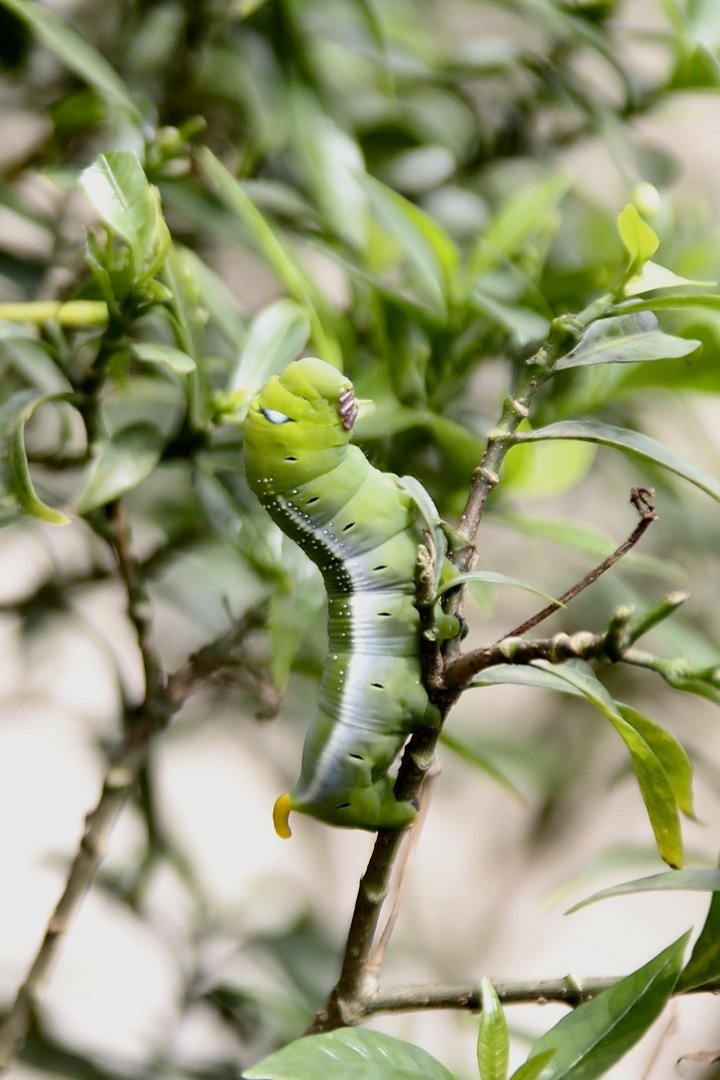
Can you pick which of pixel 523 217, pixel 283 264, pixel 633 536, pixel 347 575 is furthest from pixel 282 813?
pixel 523 217

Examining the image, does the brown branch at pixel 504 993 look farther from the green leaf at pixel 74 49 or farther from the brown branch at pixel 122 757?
the green leaf at pixel 74 49

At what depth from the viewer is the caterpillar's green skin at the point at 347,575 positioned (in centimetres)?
45

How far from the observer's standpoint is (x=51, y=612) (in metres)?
0.95

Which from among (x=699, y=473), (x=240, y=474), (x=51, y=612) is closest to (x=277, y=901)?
(x=51, y=612)

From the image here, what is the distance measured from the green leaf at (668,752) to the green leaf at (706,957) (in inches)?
1.7

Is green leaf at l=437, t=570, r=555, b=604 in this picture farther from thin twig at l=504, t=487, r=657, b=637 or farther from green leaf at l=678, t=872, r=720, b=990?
green leaf at l=678, t=872, r=720, b=990

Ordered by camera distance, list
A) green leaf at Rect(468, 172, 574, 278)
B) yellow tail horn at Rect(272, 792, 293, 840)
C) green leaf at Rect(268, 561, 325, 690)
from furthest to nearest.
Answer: green leaf at Rect(468, 172, 574, 278)
green leaf at Rect(268, 561, 325, 690)
yellow tail horn at Rect(272, 792, 293, 840)

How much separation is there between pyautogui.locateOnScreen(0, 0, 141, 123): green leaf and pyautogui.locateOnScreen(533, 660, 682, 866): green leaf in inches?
18.6

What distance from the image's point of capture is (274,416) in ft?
1.47

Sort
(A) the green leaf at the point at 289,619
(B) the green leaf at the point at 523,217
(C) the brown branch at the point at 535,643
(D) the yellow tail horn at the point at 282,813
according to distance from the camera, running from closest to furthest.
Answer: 1. (C) the brown branch at the point at 535,643
2. (D) the yellow tail horn at the point at 282,813
3. (A) the green leaf at the point at 289,619
4. (B) the green leaf at the point at 523,217

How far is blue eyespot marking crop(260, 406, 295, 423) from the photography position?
1.46ft

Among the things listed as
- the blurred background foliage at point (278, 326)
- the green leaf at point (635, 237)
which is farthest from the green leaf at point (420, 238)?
the green leaf at point (635, 237)

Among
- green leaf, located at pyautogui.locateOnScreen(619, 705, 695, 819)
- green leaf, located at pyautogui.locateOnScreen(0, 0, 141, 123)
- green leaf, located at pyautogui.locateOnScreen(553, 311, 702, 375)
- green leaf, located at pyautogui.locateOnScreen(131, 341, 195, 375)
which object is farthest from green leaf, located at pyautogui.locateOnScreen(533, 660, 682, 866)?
green leaf, located at pyautogui.locateOnScreen(0, 0, 141, 123)

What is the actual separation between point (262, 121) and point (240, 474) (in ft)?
1.33
